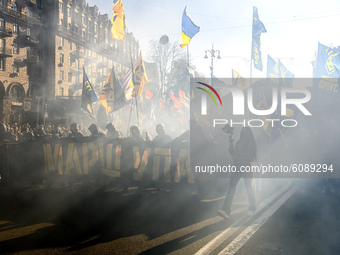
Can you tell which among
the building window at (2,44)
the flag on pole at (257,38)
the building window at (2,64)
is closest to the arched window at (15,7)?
the building window at (2,44)

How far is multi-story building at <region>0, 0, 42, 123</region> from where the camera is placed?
34.3m

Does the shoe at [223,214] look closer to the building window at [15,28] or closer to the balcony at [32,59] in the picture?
the balcony at [32,59]

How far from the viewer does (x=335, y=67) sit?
456 inches

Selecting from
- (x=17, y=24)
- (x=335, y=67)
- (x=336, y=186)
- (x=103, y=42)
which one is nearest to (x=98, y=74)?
(x=103, y=42)

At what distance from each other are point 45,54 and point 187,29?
103 ft

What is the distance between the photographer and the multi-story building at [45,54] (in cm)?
3503

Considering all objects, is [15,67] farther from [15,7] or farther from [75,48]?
[75,48]

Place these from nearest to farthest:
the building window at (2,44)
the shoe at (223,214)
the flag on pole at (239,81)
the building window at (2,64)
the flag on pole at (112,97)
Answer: the shoe at (223,214), the flag on pole at (112,97), the flag on pole at (239,81), the building window at (2,44), the building window at (2,64)

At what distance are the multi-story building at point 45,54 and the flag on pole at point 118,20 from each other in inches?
971

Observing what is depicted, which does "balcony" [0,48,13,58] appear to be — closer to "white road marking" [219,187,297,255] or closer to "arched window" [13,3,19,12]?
"arched window" [13,3,19,12]

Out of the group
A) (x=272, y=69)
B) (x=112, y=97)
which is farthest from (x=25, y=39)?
(x=272, y=69)

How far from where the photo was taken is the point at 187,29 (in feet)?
45.2

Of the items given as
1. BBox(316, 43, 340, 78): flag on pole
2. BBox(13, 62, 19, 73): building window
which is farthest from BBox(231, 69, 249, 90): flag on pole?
BBox(13, 62, 19, 73): building window

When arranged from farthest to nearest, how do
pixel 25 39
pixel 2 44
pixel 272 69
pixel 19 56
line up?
pixel 25 39 → pixel 19 56 → pixel 2 44 → pixel 272 69
